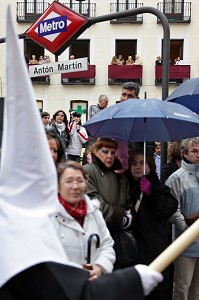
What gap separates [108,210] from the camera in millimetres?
3646

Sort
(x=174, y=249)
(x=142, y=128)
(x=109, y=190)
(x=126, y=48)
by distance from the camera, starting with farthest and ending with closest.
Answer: (x=126, y=48)
(x=142, y=128)
(x=109, y=190)
(x=174, y=249)

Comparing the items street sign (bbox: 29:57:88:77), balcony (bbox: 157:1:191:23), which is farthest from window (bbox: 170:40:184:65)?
street sign (bbox: 29:57:88:77)

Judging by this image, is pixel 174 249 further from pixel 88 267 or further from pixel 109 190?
pixel 109 190

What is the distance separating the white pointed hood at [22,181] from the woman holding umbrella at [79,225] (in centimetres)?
107

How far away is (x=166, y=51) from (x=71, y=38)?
1297mm

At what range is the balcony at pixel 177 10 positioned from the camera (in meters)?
24.9

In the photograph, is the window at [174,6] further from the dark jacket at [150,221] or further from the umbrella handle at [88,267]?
the umbrella handle at [88,267]

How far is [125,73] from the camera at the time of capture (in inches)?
958

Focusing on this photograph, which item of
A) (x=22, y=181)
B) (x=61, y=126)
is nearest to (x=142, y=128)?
(x=22, y=181)

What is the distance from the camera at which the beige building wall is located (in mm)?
24641

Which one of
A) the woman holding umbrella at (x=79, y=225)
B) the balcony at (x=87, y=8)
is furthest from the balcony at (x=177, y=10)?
the woman holding umbrella at (x=79, y=225)

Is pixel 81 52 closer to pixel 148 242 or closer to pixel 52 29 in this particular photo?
pixel 52 29

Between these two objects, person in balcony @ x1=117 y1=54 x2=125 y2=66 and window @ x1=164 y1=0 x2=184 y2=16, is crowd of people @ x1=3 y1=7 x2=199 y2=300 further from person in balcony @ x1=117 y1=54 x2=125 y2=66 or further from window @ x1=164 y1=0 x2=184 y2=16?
window @ x1=164 y1=0 x2=184 y2=16

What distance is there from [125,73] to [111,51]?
1.62 metres
